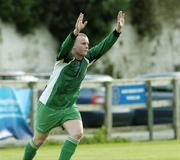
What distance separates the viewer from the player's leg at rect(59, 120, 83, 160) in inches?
460

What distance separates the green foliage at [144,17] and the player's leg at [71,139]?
32.5m

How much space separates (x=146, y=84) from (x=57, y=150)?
4593 mm

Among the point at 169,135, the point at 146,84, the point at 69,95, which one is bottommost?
the point at 169,135

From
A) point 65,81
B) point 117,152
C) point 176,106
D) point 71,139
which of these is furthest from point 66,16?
point 71,139

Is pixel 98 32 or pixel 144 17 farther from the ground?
pixel 144 17

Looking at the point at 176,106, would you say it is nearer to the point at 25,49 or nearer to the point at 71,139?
the point at 71,139

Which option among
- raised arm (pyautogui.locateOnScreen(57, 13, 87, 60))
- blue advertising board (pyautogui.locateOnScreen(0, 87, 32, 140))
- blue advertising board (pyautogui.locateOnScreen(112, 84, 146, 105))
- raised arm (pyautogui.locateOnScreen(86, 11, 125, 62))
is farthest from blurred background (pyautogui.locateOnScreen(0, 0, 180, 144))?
raised arm (pyautogui.locateOnScreen(57, 13, 87, 60))

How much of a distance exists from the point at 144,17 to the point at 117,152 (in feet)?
92.6

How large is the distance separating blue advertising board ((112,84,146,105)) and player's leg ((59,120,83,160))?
9.18 metres

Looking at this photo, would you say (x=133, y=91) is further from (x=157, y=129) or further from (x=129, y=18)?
(x=129, y=18)

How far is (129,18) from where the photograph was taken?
44.4 meters

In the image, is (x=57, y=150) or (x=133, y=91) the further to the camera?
(x=133, y=91)

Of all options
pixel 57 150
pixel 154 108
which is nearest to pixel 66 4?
pixel 154 108

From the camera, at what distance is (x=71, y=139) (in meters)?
11.8
